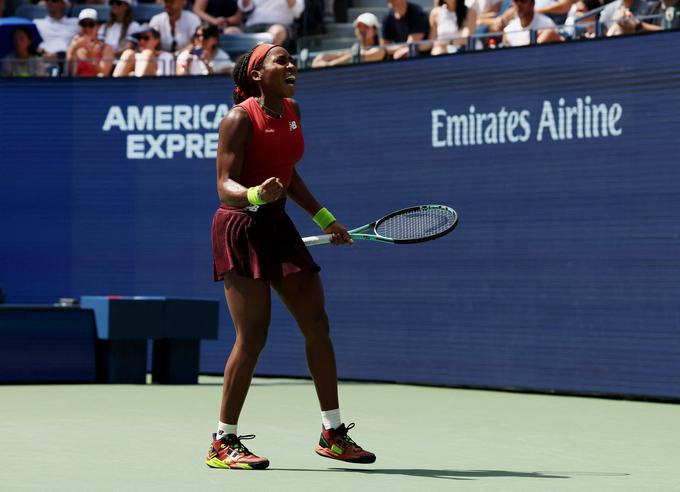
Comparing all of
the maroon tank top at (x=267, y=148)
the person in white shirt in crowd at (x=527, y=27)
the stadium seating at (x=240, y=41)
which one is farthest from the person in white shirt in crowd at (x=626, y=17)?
the maroon tank top at (x=267, y=148)

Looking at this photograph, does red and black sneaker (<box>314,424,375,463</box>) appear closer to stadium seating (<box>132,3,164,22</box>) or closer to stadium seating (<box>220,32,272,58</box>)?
stadium seating (<box>220,32,272,58</box>)

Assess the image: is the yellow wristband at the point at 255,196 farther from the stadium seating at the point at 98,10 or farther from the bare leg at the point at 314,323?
the stadium seating at the point at 98,10

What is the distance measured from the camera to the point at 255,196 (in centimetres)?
586

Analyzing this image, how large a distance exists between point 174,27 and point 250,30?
2.73 feet

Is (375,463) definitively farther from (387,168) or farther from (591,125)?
(387,168)

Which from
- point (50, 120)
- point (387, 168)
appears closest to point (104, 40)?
point (50, 120)

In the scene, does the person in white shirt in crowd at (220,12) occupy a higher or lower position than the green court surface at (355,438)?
higher

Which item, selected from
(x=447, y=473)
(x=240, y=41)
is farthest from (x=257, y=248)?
(x=240, y=41)

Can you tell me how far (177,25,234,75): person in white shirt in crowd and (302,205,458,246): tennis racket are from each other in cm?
733

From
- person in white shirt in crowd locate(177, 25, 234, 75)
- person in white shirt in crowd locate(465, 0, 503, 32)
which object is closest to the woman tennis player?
person in white shirt in crowd locate(465, 0, 503, 32)

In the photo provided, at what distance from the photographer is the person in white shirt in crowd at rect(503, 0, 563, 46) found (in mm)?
11547

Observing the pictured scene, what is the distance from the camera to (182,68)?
1395 centimetres

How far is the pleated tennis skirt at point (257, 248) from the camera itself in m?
6.25

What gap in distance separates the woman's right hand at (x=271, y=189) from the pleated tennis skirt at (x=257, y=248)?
0.53 meters
